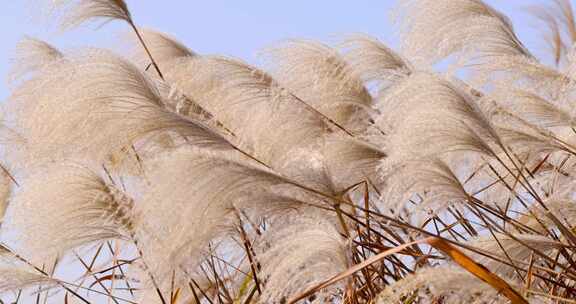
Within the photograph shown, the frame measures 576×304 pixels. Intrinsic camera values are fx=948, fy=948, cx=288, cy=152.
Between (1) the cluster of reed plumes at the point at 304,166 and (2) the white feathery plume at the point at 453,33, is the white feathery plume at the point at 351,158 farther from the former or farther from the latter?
(2) the white feathery plume at the point at 453,33

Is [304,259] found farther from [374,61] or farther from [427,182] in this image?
[374,61]

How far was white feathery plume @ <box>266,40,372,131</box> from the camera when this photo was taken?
3.09 m

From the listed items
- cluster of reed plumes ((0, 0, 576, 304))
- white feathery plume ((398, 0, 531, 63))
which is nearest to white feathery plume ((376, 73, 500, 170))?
cluster of reed plumes ((0, 0, 576, 304))

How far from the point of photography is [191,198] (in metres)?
1.84

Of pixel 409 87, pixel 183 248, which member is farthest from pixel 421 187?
pixel 183 248

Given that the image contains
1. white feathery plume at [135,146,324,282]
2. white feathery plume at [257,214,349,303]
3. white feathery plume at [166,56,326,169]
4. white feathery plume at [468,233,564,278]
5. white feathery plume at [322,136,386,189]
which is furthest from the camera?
white feathery plume at [166,56,326,169]

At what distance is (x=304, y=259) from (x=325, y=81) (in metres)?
1.26

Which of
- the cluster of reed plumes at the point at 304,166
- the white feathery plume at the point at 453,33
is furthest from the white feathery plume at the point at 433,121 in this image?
the white feathery plume at the point at 453,33

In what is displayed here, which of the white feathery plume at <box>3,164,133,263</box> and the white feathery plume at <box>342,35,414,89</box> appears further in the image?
the white feathery plume at <box>342,35,414,89</box>

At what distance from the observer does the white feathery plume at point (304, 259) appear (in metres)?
2.03

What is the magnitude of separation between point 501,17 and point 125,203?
4.84ft

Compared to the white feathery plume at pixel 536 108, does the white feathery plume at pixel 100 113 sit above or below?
above

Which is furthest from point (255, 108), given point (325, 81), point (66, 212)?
point (66, 212)

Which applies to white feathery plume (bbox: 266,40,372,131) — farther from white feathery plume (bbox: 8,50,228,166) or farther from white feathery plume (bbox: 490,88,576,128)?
white feathery plume (bbox: 8,50,228,166)
